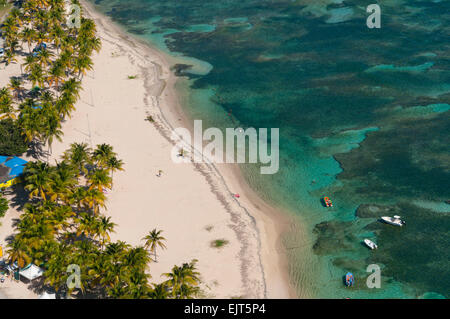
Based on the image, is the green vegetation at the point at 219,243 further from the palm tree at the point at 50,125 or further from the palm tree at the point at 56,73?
the palm tree at the point at 56,73

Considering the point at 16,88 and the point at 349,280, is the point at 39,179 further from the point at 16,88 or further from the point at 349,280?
the point at 349,280

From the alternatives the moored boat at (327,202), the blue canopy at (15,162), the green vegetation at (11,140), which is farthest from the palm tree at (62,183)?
the moored boat at (327,202)

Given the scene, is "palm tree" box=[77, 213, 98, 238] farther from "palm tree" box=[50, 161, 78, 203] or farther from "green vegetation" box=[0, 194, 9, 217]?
"green vegetation" box=[0, 194, 9, 217]

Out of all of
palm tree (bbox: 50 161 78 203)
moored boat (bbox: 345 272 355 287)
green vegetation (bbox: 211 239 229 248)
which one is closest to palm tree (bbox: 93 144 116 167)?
palm tree (bbox: 50 161 78 203)

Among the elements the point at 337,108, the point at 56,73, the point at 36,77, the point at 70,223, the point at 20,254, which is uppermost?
the point at 56,73

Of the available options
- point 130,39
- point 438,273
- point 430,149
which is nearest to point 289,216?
point 438,273

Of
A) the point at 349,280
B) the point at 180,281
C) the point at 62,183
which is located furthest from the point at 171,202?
the point at 349,280

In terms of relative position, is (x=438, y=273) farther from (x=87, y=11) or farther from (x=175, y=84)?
(x=87, y=11)
